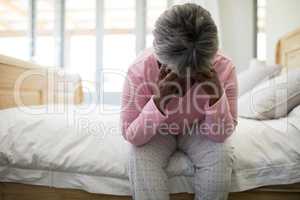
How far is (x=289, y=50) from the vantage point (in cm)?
212

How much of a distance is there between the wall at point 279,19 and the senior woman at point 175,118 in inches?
54.1

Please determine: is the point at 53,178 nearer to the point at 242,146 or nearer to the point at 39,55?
the point at 242,146

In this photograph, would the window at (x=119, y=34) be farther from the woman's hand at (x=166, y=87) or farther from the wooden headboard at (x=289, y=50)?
the woman's hand at (x=166, y=87)

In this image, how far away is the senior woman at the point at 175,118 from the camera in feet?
3.09

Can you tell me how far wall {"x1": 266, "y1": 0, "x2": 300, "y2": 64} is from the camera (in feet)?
6.90

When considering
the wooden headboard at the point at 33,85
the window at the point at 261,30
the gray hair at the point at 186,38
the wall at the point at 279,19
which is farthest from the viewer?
the window at the point at 261,30

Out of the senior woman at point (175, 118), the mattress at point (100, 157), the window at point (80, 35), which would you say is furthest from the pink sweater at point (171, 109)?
the window at point (80, 35)

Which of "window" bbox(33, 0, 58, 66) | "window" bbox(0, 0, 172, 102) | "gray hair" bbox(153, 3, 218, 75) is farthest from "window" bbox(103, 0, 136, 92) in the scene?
"gray hair" bbox(153, 3, 218, 75)

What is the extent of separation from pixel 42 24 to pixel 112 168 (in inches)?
112

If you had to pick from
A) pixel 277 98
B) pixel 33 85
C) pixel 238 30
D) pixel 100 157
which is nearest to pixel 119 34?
pixel 238 30

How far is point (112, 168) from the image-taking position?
1057 millimetres

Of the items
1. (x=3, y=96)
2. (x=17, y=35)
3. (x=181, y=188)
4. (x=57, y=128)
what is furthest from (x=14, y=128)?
(x=17, y=35)

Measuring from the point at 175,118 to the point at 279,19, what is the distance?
178 centimetres

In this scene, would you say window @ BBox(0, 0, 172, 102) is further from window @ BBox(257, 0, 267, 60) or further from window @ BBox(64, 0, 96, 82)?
window @ BBox(257, 0, 267, 60)
